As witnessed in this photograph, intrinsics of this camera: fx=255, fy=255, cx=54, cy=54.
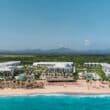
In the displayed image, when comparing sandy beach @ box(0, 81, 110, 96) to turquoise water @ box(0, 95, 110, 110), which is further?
sandy beach @ box(0, 81, 110, 96)

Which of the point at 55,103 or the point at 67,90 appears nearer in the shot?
the point at 55,103

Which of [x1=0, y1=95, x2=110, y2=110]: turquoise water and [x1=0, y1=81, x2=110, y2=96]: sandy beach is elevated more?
[x1=0, y1=81, x2=110, y2=96]: sandy beach

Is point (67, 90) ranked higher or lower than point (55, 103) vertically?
higher

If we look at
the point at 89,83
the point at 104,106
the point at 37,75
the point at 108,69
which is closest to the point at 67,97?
the point at 104,106

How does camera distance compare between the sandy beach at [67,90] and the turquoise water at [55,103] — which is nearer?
the turquoise water at [55,103]

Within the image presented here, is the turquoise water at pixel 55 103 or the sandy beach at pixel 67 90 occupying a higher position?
the sandy beach at pixel 67 90
